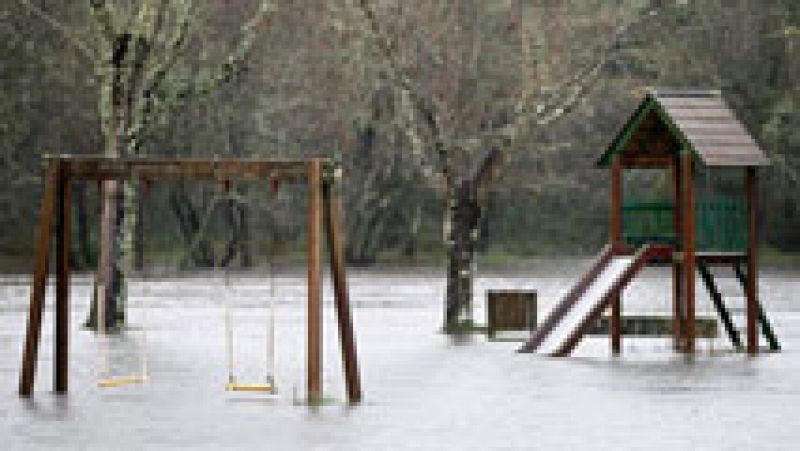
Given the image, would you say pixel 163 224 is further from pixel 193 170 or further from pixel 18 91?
pixel 193 170

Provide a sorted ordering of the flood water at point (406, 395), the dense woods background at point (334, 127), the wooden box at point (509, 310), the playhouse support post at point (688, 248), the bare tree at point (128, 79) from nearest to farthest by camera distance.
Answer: the flood water at point (406, 395)
the playhouse support post at point (688, 248)
the wooden box at point (509, 310)
the bare tree at point (128, 79)
the dense woods background at point (334, 127)

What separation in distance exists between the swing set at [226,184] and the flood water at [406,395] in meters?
0.35

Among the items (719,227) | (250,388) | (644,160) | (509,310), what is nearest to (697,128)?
(719,227)

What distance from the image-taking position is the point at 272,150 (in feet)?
245

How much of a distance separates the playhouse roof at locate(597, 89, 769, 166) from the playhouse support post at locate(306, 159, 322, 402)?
31.0 ft

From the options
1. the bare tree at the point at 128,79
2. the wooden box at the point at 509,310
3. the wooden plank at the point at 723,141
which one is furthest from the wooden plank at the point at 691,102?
the bare tree at the point at 128,79

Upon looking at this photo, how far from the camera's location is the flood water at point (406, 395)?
18.3 meters

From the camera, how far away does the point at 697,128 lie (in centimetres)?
3120

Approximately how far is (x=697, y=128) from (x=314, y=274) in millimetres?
10664

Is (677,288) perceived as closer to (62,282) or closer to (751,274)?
(751,274)

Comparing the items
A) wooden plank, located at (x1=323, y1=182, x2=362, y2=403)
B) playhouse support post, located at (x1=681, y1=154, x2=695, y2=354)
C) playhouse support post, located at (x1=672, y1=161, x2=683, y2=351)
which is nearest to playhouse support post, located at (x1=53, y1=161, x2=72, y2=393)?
wooden plank, located at (x1=323, y1=182, x2=362, y2=403)

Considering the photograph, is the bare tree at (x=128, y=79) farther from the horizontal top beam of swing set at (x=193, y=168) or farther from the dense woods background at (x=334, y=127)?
the horizontal top beam of swing set at (x=193, y=168)

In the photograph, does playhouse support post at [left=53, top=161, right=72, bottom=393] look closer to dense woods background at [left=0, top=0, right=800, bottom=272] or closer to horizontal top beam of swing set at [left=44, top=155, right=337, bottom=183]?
horizontal top beam of swing set at [left=44, top=155, right=337, bottom=183]

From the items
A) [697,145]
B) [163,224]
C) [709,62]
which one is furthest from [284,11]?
[697,145]
